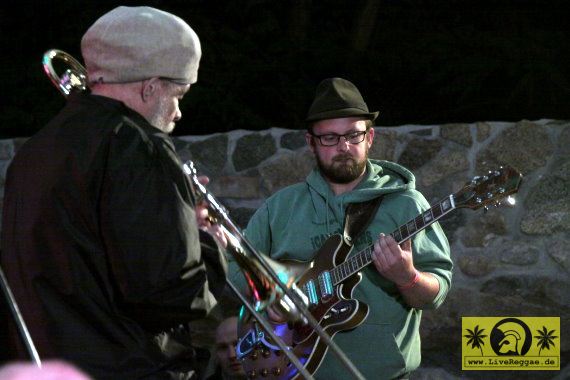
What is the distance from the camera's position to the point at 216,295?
9.12ft

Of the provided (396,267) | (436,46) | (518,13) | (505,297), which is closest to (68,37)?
(436,46)

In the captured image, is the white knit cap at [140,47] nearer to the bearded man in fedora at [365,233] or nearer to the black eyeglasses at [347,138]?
the bearded man in fedora at [365,233]

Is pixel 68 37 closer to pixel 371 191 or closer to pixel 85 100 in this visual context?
pixel 371 191

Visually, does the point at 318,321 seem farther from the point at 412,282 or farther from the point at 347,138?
the point at 347,138

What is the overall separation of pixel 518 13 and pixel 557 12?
24 cm

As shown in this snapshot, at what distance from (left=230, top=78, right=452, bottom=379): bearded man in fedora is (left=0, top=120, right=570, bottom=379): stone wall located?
1.29 m

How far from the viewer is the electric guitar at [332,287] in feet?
12.9

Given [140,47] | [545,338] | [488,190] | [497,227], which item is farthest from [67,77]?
[545,338]

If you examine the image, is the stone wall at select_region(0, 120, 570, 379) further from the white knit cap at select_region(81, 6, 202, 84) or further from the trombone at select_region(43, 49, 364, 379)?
the white knit cap at select_region(81, 6, 202, 84)

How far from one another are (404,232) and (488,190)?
13.6 inches

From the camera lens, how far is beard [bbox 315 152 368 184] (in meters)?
4.19

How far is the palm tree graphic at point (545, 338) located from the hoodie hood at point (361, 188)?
154 cm

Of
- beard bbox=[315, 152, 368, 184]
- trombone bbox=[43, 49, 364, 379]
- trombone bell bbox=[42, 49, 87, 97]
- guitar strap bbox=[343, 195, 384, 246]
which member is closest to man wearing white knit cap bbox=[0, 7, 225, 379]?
trombone bbox=[43, 49, 364, 379]

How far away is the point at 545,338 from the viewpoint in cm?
541
